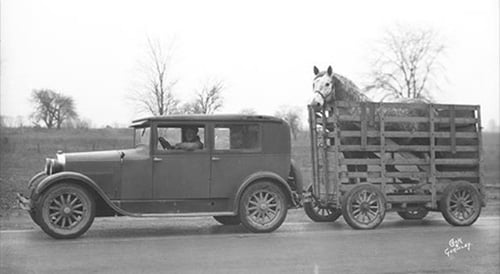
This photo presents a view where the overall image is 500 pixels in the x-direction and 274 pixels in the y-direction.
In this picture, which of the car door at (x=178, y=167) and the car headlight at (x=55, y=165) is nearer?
the car headlight at (x=55, y=165)

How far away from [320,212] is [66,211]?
489 cm

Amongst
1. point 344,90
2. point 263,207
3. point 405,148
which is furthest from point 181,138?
point 405,148

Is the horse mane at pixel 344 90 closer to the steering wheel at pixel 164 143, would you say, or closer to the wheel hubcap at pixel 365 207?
the wheel hubcap at pixel 365 207

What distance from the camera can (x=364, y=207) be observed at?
1017 cm

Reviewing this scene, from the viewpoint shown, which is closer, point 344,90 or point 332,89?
point 332,89

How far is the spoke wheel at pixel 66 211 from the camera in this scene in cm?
839

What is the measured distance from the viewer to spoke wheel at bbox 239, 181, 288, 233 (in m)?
9.36

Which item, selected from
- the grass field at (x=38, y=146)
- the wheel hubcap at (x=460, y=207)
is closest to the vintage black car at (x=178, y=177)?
the grass field at (x=38, y=146)

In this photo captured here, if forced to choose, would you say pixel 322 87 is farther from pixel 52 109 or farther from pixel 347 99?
pixel 52 109

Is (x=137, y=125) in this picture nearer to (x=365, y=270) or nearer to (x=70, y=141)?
(x=70, y=141)

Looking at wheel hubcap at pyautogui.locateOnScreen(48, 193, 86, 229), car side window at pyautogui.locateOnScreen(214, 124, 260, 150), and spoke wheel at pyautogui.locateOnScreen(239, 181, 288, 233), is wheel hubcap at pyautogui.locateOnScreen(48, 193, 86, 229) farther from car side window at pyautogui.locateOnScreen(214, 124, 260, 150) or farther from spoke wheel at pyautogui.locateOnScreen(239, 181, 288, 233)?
spoke wheel at pyautogui.locateOnScreen(239, 181, 288, 233)

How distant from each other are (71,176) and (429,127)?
6202 millimetres

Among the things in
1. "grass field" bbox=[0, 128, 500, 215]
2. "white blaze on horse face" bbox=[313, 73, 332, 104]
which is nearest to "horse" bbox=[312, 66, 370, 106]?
"white blaze on horse face" bbox=[313, 73, 332, 104]

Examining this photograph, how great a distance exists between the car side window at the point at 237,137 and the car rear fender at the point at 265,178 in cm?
47
